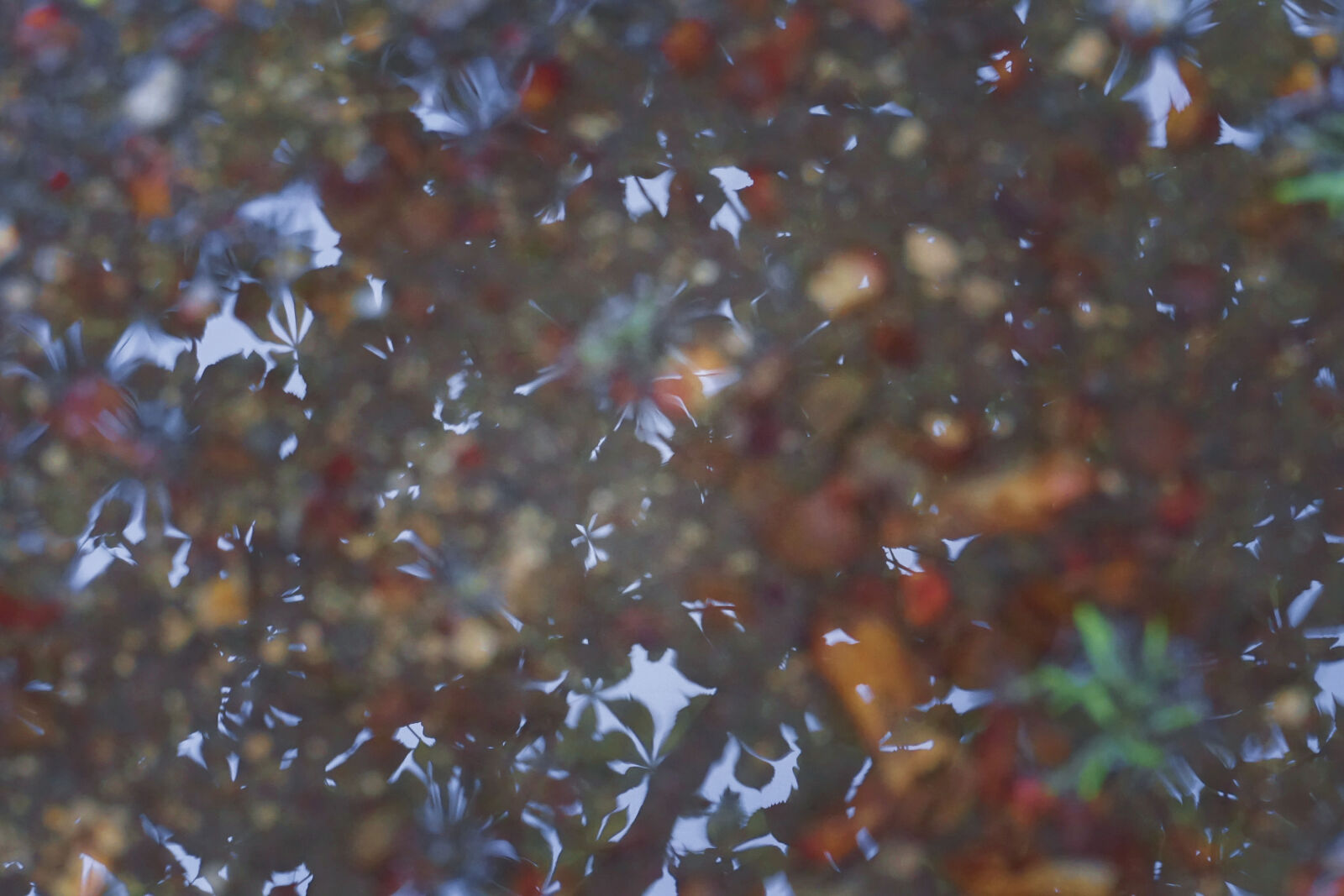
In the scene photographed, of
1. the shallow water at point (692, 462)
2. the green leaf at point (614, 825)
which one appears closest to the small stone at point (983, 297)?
the shallow water at point (692, 462)

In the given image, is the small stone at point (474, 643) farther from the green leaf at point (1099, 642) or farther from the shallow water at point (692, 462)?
the green leaf at point (1099, 642)

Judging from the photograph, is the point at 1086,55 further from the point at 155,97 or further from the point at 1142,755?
the point at 155,97

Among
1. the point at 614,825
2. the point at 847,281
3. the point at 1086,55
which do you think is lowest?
the point at 614,825

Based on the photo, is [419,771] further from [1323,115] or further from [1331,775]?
[1323,115]

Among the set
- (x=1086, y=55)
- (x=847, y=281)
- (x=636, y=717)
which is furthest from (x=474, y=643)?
(x=1086, y=55)

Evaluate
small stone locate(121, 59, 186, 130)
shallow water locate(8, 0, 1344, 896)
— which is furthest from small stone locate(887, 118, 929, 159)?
small stone locate(121, 59, 186, 130)

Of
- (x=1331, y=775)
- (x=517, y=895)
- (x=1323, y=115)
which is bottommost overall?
(x=517, y=895)

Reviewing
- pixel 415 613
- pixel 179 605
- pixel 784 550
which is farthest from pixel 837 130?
pixel 179 605
